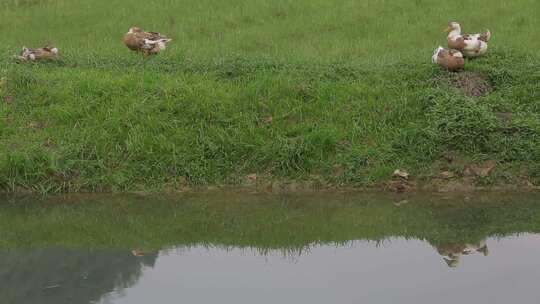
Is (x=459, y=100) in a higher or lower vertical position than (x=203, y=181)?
higher

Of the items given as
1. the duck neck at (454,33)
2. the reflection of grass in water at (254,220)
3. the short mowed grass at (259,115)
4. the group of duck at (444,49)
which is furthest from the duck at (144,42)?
the duck neck at (454,33)

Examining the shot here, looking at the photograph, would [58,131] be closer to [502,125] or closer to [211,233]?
[211,233]

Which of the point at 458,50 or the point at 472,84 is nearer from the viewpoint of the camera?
the point at 472,84

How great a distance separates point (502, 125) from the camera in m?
8.12

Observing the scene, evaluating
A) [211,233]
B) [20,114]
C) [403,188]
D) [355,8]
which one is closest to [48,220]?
[211,233]

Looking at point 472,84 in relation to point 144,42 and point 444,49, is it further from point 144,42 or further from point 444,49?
point 144,42

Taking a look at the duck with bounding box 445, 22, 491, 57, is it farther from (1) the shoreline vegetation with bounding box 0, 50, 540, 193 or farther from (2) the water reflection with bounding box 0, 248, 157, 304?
(2) the water reflection with bounding box 0, 248, 157, 304

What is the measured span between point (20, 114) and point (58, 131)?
0.61 metres

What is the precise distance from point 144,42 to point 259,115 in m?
2.27

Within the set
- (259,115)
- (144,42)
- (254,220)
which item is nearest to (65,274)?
(254,220)

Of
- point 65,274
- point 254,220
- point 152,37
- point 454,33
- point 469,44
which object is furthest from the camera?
point 152,37

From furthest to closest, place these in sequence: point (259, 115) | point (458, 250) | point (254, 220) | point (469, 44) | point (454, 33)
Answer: point (454, 33)
point (469, 44)
point (259, 115)
point (254, 220)
point (458, 250)

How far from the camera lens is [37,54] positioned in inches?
390

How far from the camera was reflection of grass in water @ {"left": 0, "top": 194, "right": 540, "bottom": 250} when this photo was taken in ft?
21.4
